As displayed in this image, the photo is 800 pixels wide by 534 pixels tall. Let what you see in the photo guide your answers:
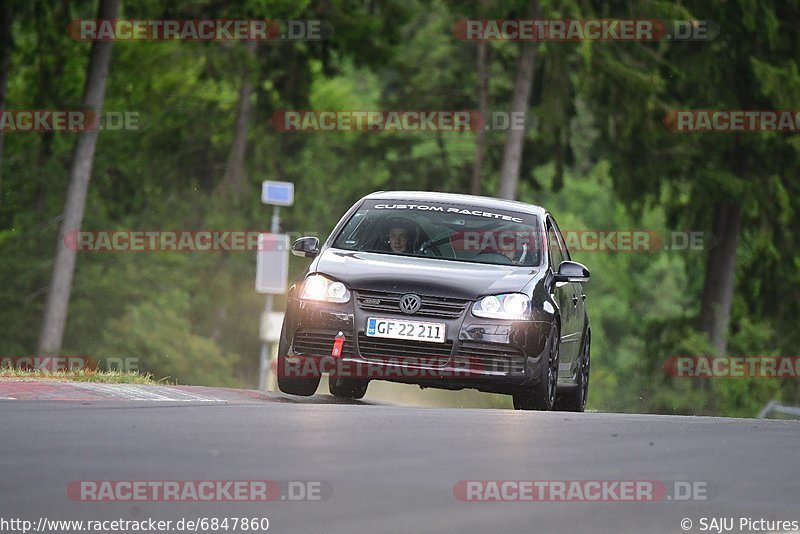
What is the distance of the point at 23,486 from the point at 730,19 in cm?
2723

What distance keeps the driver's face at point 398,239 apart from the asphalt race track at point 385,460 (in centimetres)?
224

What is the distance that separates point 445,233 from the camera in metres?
15.6

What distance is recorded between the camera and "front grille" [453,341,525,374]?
14.1 metres

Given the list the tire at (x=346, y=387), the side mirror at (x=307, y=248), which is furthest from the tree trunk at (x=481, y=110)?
the side mirror at (x=307, y=248)

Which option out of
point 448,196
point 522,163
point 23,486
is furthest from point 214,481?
point 522,163

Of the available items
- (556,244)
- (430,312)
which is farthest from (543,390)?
(556,244)

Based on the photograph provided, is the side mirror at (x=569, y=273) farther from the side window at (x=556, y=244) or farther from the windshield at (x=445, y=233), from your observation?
the side window at (x=556, y=244)

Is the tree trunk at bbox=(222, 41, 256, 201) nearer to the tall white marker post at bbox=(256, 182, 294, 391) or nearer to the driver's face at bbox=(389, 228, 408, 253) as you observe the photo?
the tall white marker post at bbox=(256, 182, 294, 391)

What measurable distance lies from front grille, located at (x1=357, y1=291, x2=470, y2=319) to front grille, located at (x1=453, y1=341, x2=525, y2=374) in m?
0.25

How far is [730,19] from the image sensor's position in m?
34.0

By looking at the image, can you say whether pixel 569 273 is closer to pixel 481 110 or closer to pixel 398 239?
pixel 398 239

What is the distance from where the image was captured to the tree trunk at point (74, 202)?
1310 inches

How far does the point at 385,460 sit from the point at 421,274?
15.5 ft

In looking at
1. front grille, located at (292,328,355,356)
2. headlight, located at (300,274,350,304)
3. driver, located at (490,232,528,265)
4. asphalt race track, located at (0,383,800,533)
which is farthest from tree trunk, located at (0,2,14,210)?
asphalt race track, located at (0,383,800,533)
